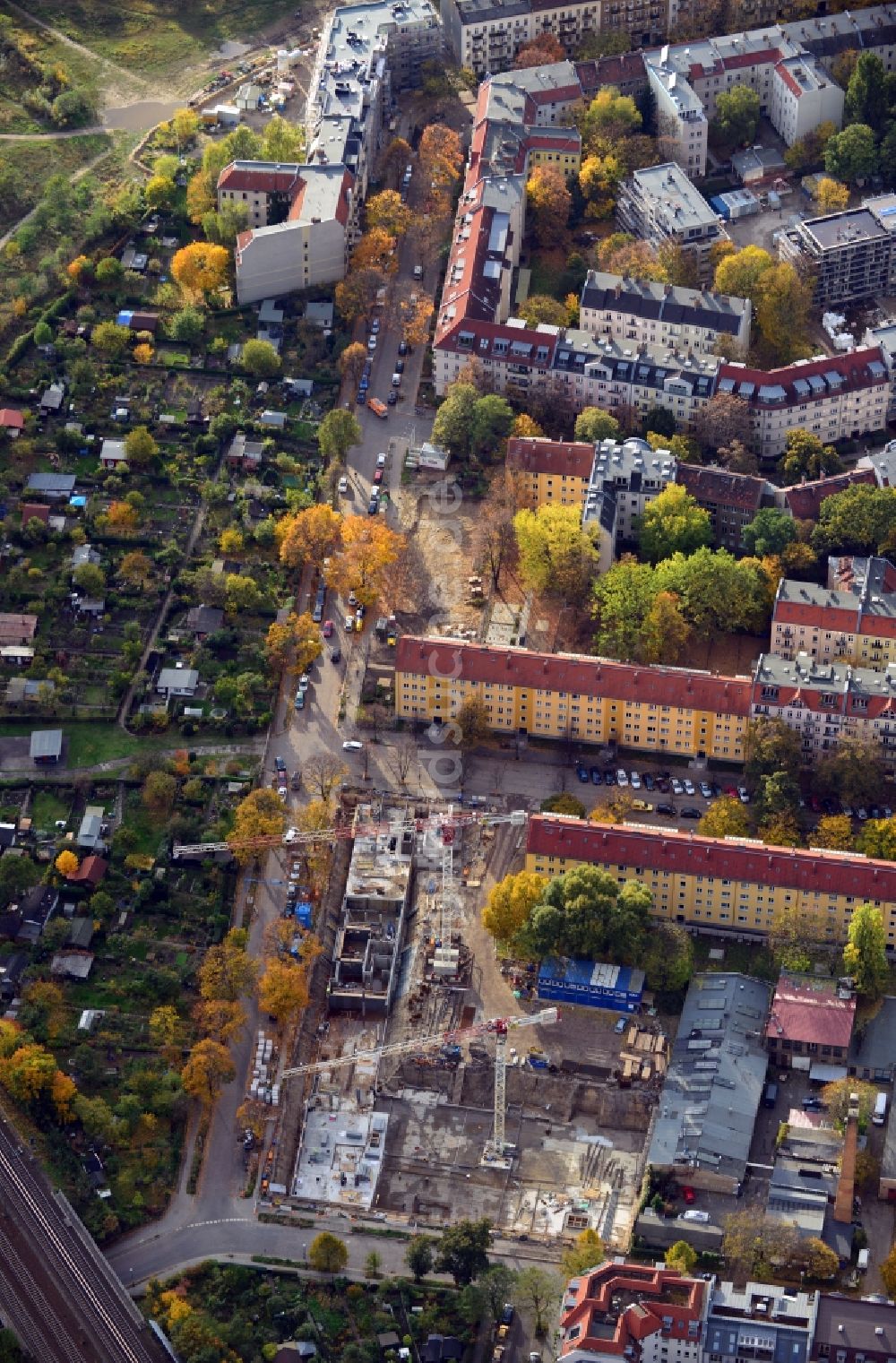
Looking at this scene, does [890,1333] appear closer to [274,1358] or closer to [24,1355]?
[274,1358]

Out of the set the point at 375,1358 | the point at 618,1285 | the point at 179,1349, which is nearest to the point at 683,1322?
the point at 618,1285

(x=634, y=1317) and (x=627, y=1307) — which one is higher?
(x=627, y=1307)

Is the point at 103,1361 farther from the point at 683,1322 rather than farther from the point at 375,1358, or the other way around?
the point at 683,1322

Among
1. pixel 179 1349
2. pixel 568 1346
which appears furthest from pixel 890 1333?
pixel 179 1349
